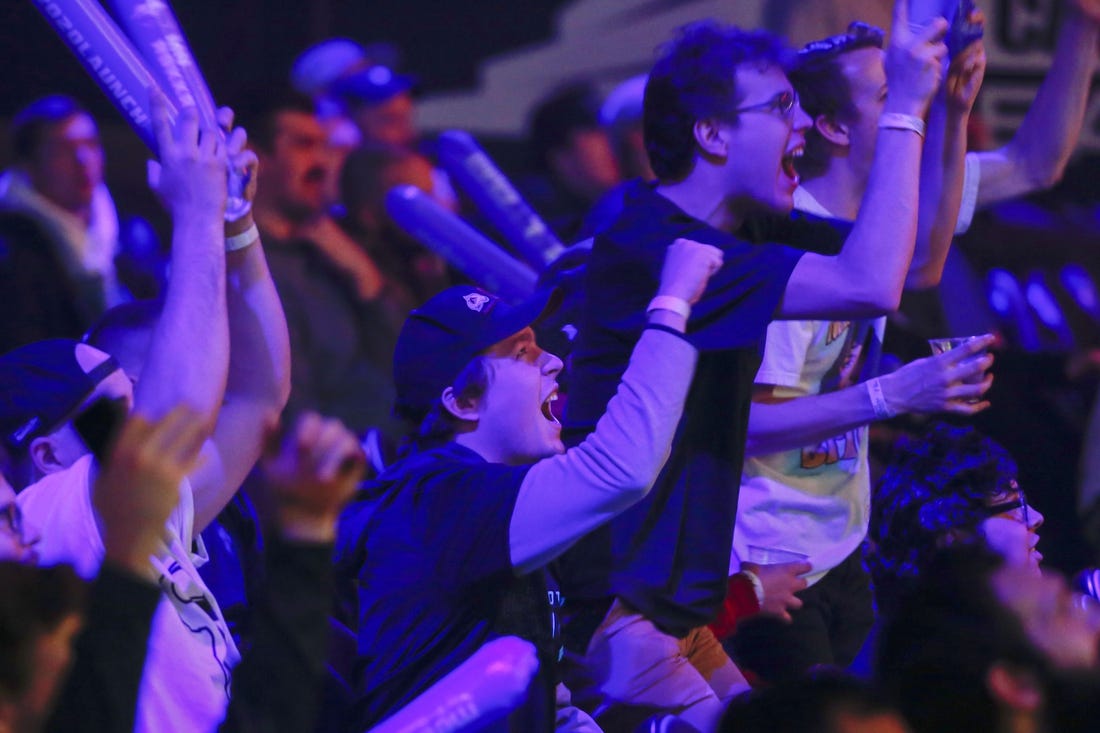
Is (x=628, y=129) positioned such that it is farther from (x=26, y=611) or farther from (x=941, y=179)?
(x=26, y=611)

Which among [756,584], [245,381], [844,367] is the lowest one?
[756,584]

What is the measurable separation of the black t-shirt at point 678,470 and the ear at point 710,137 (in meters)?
0.15

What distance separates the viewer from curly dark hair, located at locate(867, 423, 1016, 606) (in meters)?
3.36

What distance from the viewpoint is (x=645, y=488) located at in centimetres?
250

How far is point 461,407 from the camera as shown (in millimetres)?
2846

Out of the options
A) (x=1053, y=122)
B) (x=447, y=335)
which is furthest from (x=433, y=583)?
(x=1053, y=122)

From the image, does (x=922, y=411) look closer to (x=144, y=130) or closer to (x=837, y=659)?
(x=837, y=659)

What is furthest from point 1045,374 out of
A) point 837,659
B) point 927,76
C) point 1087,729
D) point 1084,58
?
point 1087,729

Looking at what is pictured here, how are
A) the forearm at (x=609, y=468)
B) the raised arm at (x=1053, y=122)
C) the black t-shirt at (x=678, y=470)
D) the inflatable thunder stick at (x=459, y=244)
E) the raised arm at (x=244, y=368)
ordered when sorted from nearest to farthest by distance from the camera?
the forearm at (x=609, y=468) < the raised arm at (x=244, y=368) < the black t-shirt at (x=678, y=470) < the raised arm at (x=1053, y=122) < the inflatable thunder stick at (x=459, y=244)

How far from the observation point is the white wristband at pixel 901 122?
2934 mm

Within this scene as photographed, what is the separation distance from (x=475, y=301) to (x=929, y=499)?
1.18m

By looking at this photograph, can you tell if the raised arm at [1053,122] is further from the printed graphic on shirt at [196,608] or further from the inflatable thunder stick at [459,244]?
the printed graphic on shirt at [196,608]

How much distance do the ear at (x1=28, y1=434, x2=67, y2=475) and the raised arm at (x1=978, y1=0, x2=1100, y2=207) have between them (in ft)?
8.11

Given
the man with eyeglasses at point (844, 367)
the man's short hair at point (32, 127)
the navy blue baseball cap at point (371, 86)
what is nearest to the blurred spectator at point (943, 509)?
the man with eyeglasses at point (844, 367)
